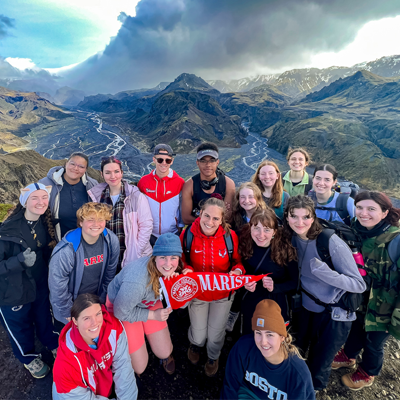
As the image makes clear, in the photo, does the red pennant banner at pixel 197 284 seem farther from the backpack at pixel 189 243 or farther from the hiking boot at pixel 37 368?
the hiking boot at pixel 37 368

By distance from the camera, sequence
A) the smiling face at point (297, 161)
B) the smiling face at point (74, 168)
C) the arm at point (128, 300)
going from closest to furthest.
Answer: the arm at point (128, 300)
the smiling face at point (74, 168)
the smiling face at point (297, 161)

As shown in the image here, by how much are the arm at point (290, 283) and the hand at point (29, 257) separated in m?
4.21

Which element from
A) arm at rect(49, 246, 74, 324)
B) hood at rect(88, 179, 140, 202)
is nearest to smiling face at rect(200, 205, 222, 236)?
hood at rect(88, 179, 140, 202)

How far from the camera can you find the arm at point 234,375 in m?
3.28

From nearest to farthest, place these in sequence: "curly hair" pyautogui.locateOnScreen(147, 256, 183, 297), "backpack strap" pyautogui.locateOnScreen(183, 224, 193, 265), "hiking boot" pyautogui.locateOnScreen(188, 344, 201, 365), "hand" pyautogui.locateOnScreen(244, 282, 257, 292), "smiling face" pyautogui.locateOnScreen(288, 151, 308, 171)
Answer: "curly hair" pyautogui.locateOnScreen(147, 256, 183, 297) → "hand" pyautogui.locateOnScreen(244, 282, 257, 292) → "backpack strap" pyautogui.locateOnScreen(183, 224, 193, 265) → "hiking boot" pyautogui.locateOnScreen(188, 344, 201, 365) → "smiling face" pyautogui.locateOnScreen(288, 151, 308, 171)

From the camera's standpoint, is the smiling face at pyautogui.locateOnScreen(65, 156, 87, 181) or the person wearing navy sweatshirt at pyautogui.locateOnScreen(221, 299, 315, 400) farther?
the smiling face at pyautogui.locateOnScreen(65, 156, 87, 181)

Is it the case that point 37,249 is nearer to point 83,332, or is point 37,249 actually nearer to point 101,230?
point 101,230

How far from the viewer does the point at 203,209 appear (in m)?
4.11

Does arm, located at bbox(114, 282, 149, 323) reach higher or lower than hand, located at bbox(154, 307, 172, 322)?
higher

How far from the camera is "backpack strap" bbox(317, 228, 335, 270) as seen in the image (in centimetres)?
360

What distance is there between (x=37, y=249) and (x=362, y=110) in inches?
6338

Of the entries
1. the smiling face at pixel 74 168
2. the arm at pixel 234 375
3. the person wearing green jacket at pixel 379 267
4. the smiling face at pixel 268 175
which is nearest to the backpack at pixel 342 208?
the person wearing green jacket at pixel 379 267

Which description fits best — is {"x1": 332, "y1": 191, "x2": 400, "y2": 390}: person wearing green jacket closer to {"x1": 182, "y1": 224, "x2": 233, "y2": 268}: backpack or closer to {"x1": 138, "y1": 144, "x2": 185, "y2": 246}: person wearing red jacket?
{"x1": 182, "y1": 224, "x2": 233, "y2": 268}: backpack

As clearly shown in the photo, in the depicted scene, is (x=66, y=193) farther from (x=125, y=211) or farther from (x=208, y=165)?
(x=208, y=165)
